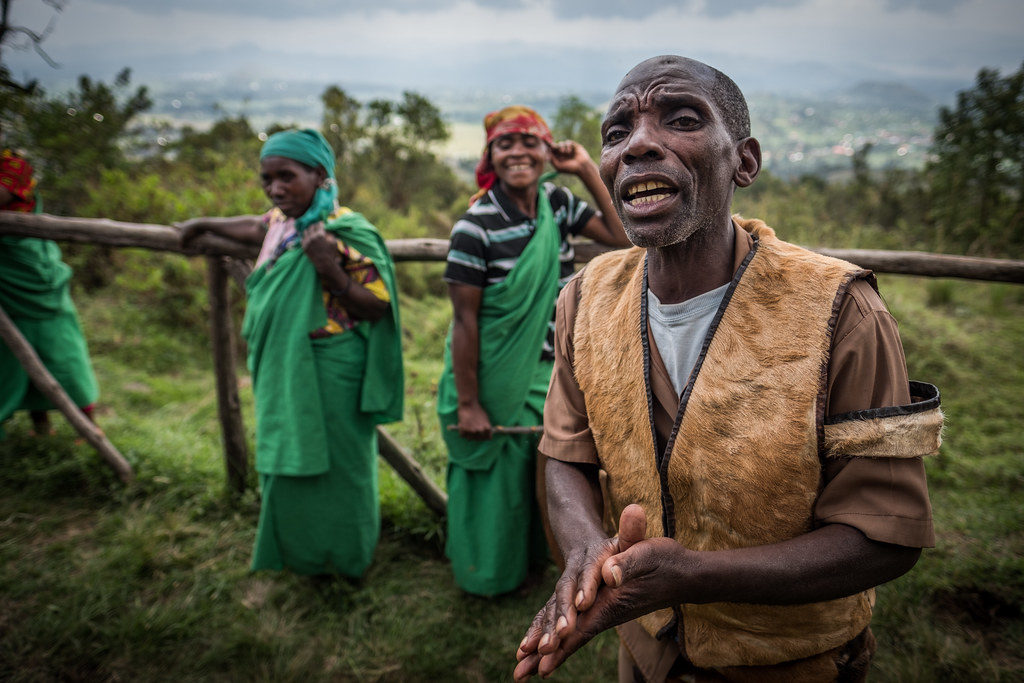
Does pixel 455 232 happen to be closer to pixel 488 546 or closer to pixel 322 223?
pixel 322 223

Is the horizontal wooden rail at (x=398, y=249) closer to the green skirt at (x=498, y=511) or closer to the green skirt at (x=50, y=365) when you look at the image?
the green skirt at (x=50, y=365)

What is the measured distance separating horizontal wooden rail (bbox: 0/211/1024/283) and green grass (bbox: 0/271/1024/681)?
1.40 m

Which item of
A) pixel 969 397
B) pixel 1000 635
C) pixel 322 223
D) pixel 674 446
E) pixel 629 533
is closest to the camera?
pixel 629 533

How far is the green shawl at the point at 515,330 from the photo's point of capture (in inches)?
96.5

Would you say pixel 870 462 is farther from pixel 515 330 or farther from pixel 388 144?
pixel 388 144

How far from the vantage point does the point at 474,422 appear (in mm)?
2529

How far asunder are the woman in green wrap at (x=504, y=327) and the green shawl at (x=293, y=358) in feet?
1.68

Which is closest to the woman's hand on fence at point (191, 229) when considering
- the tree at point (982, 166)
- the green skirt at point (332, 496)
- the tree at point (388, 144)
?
the green skirt at point (332, 496)

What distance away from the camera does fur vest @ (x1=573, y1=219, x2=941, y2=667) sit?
101 cm

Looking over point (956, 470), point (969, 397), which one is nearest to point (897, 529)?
point (956, 470)

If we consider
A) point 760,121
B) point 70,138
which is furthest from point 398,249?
point 760,121

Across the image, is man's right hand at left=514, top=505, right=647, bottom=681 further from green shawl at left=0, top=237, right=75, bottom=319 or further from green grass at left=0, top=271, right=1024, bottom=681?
green shawl at left=0, top=237, right=75, bottom=319

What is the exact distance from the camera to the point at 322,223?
2625mm

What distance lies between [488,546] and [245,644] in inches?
46.2
